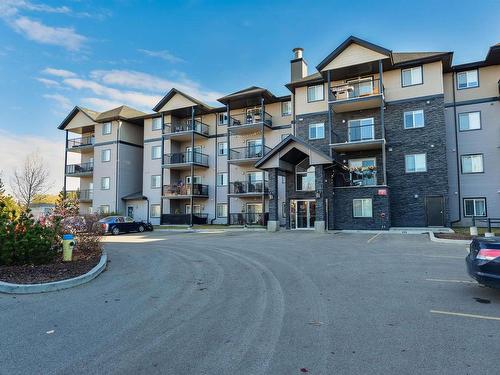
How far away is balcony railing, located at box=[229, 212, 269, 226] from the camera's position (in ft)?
92.4

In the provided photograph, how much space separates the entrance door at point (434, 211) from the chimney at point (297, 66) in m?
14.1

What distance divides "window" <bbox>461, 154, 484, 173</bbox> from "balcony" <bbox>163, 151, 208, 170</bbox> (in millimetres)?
20882

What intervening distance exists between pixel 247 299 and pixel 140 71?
67.9 ft

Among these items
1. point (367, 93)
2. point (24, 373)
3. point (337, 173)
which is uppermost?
point (367, 93)

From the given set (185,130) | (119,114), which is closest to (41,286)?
(185,130)

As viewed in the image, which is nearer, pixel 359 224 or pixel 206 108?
pixel 359 224

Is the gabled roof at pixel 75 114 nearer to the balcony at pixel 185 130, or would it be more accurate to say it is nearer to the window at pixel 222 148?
the balcony at pixel 185 130

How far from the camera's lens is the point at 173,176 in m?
35.2

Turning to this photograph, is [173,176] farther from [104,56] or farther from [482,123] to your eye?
[482,123]

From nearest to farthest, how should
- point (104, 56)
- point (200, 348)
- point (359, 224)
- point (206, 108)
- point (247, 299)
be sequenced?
point (200, 348)
point (247, 299)
point (104, 56)
point (359, 224)
point (206, 108)

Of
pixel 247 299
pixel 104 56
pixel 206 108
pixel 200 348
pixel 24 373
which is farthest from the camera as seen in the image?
pixel 206 108

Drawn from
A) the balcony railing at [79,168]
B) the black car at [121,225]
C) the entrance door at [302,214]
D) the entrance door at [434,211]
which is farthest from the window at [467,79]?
the balcony railing at [79,168]

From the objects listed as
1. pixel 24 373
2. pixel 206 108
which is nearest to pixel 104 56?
pixel 206 108

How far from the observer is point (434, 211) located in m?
22.6
